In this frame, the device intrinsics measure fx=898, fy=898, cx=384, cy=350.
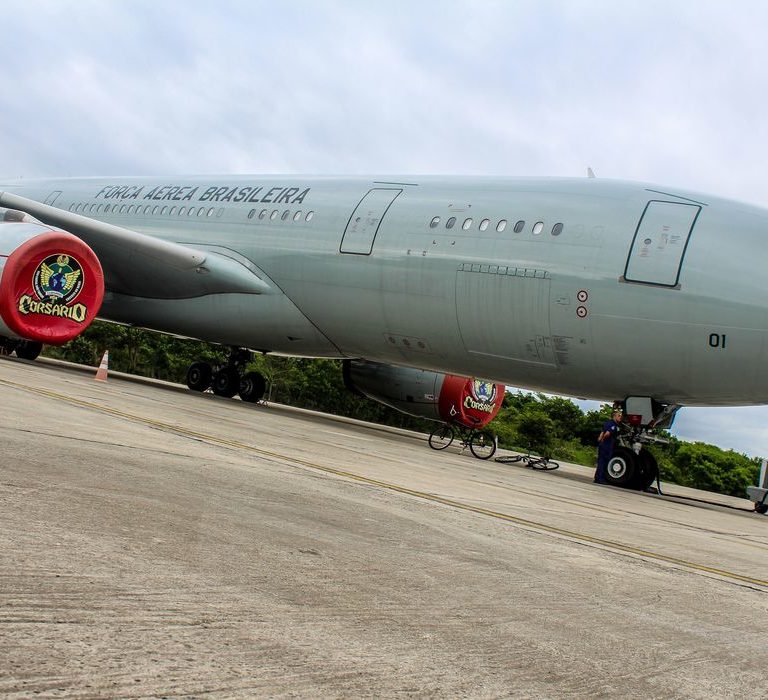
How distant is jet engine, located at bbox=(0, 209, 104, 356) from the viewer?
34.6ft

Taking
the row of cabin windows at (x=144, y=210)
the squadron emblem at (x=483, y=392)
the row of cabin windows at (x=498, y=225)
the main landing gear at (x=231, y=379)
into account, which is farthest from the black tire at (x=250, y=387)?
the row of cabin windows at (x=498, y=225)

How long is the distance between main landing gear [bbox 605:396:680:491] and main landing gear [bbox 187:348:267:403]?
7040 mm

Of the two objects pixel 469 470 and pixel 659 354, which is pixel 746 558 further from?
pixel 659 354

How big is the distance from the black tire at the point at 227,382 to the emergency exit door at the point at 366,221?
14.9ft

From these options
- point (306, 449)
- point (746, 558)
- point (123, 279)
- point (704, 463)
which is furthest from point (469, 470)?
point (704, 463)

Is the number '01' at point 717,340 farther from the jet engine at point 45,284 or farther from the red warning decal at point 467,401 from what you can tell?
the jet engine at point 45,284

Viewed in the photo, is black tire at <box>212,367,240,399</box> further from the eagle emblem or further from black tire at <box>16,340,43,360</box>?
the eagle emblem

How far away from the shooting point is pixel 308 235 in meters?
12.6

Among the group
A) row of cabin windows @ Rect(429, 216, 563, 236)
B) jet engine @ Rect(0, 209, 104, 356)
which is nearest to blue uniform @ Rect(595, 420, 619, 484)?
row of cabin windows @ Rect(429, 216, 563, 236)

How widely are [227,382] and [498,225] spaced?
22.9ft

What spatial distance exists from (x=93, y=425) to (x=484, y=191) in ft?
22.6

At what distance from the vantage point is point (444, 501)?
486 cm

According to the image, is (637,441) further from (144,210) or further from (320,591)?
(144,210)

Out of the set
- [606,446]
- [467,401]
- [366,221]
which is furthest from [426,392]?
[606,446]
